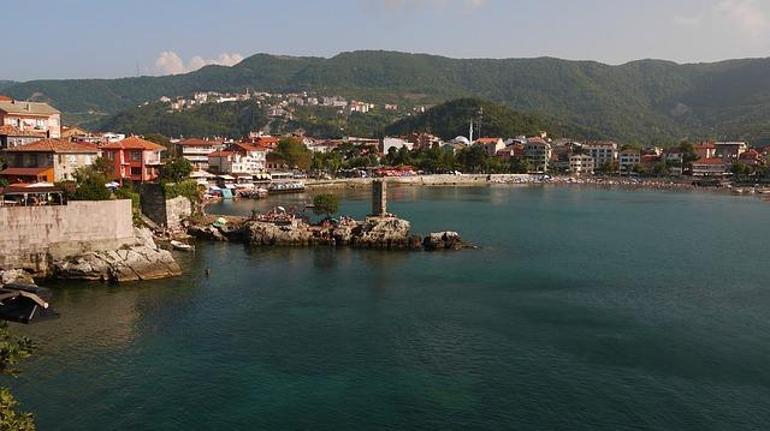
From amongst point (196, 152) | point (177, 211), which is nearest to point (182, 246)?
point (177, 211)

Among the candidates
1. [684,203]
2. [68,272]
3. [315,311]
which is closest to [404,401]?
[315,311]

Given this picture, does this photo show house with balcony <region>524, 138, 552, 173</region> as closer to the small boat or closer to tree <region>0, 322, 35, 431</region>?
the small boat

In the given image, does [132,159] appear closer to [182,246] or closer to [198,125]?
[182,246]

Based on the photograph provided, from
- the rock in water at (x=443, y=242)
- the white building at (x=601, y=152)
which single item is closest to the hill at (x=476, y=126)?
the white building at (x=601, y=152)

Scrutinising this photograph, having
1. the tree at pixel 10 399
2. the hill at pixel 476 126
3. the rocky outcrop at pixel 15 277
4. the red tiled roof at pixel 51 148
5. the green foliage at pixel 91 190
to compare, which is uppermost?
the hill at pixel 476 126

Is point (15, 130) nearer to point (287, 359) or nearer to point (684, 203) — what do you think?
point (287, 359)

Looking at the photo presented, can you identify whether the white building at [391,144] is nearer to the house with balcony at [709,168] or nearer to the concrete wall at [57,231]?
the house with balcony at [709,168]

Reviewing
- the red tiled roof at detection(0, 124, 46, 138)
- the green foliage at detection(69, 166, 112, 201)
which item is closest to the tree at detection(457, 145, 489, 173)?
the red tiled roof at detection(0, 124, 46, 138)
